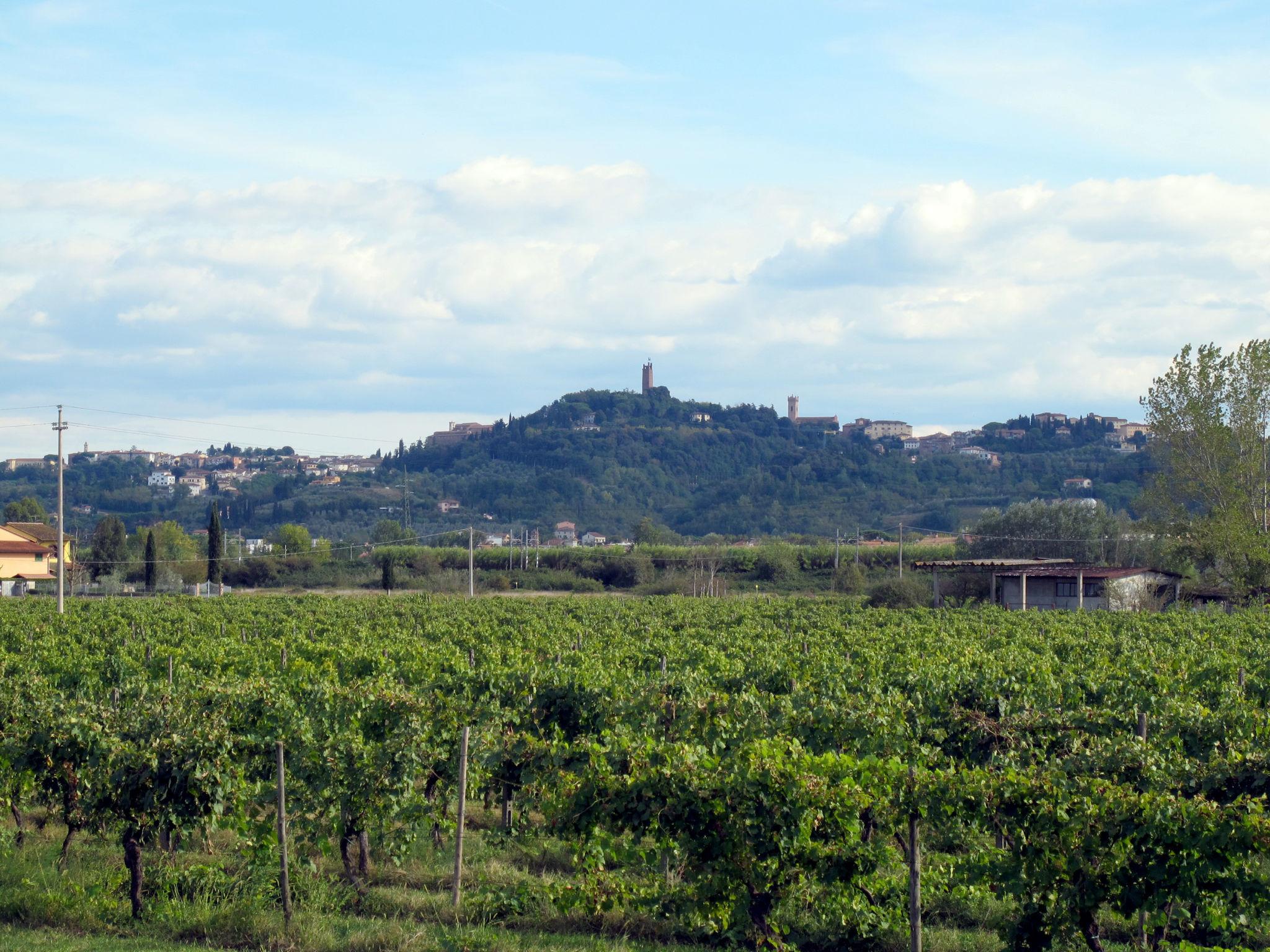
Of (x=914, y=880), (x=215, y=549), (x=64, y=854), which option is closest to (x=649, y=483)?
(x=215, y=549)

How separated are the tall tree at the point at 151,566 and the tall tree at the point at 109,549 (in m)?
2.75

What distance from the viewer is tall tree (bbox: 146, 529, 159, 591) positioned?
2547 inches

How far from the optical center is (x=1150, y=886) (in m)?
6.99

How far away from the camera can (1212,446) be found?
1730 inches

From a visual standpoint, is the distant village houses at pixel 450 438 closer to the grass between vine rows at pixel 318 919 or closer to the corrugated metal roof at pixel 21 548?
the corrugated metal roof at pixel 21 548

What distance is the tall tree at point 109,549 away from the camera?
72.8 meters

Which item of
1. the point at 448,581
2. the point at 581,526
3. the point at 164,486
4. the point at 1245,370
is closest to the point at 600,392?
the point at 581,526

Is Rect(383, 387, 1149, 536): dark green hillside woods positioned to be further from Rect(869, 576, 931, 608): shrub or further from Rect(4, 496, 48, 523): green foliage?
Rect(869, 576, 931, 608): shrub

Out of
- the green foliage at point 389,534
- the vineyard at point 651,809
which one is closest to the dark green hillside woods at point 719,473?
the green foliage at point 389,534

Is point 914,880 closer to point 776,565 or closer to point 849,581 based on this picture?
Answer: point 849,581

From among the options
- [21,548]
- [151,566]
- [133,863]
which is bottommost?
[151,566]

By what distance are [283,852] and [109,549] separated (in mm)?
74210

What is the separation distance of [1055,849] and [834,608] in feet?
92.4

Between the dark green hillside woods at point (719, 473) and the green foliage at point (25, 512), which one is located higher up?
the dark green hillside woods at point (719, 473)
